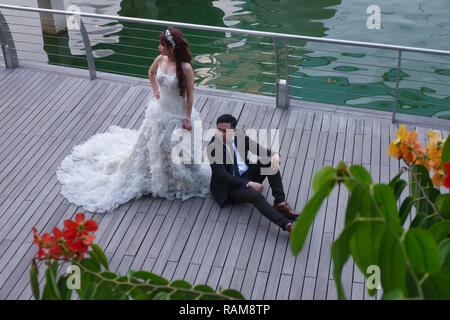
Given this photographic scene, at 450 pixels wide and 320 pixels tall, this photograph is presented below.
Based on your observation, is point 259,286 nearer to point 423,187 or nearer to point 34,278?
point 423,187

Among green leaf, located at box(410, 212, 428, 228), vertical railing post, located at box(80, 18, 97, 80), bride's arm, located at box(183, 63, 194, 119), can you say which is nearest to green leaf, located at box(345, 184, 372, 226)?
green leaf, located at box(410, 212, 428, 228)

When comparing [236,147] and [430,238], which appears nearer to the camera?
[430,238]

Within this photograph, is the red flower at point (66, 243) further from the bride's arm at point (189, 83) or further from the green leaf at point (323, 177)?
the bride's arm at point (189, 83)

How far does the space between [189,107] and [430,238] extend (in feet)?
12.7

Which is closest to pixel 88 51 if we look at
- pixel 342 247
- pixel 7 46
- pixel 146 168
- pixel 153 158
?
pixel 7 46

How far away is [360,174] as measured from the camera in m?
1.29

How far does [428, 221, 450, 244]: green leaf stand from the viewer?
4.83ft

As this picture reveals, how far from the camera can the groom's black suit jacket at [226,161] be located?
16.3 ft

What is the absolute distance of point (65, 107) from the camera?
675cm

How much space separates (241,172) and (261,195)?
35cm

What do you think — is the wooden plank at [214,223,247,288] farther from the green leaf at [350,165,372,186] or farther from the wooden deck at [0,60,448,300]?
the green leaf at [350,165,372,186]
